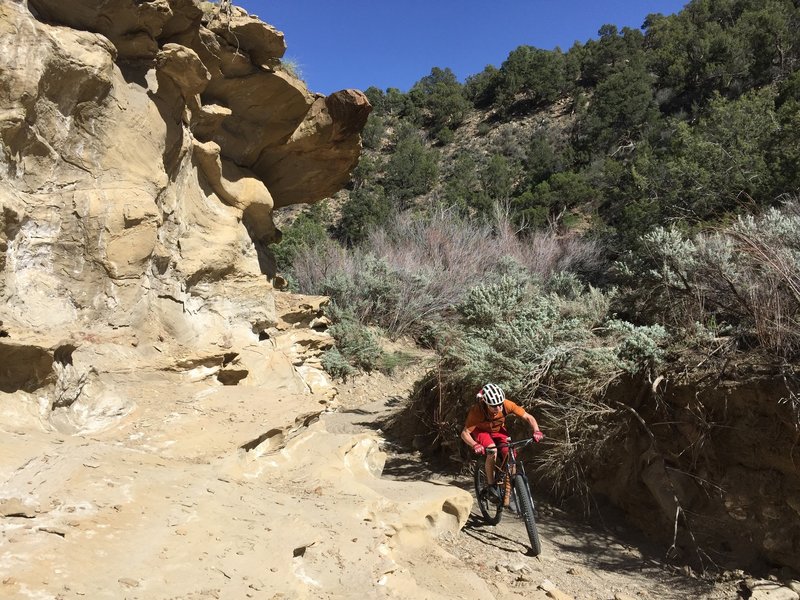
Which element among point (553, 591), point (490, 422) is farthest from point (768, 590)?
point (490, 422)

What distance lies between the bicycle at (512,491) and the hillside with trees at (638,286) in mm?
947

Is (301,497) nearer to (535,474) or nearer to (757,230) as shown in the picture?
(535,474)

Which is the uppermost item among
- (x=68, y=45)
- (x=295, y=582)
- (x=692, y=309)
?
(x=68, y=45)

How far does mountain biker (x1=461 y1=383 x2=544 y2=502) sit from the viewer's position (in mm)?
4480

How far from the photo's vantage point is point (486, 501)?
5.07m

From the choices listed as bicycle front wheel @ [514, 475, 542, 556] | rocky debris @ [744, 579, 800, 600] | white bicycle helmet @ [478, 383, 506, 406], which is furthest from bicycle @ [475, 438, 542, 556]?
rocky debris @ [744, 579, 800, 600]

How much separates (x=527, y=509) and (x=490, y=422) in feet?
2.37

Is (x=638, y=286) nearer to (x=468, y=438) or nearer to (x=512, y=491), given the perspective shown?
(x=512, y=491)

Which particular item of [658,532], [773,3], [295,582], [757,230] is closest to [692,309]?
[757,230]

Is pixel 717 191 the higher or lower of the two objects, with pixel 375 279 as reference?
higher

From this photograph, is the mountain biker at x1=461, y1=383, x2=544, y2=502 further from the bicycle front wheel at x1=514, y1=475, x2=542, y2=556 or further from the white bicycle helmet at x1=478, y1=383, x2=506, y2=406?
the bicycle front wheel at x1=514, y1=475, x2=542, y2=556

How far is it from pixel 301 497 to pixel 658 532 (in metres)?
3.43

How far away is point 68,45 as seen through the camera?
3590mm

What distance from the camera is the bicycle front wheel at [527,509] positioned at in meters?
4.36
